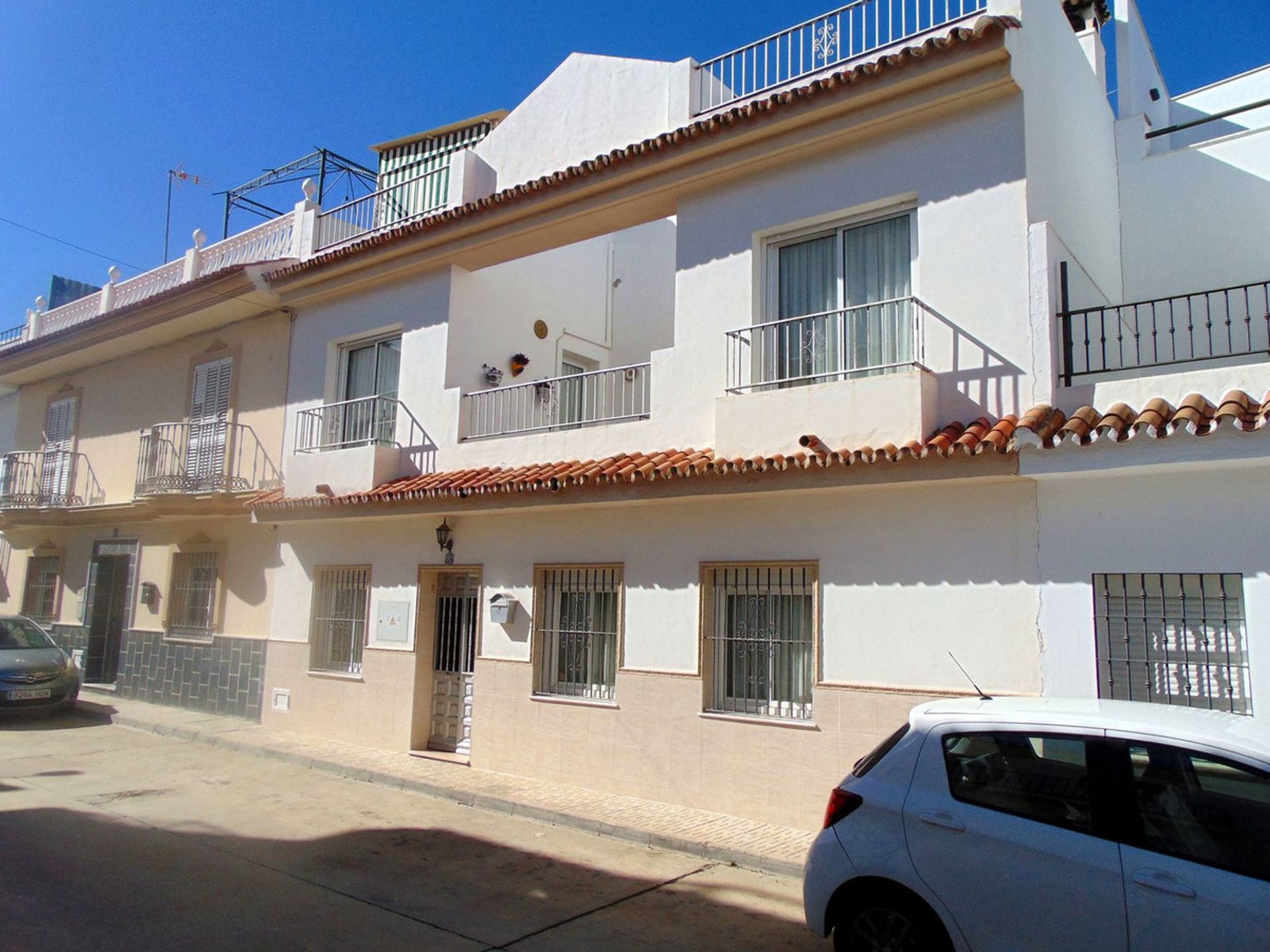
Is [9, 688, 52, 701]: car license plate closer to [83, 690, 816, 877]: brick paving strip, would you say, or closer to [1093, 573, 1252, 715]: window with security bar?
[83, 690, 816, 877]: brick paving strip

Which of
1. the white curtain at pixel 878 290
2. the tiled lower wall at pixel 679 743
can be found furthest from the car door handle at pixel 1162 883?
the white curtain at pixel 878 290

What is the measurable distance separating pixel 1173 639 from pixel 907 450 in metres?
2.26

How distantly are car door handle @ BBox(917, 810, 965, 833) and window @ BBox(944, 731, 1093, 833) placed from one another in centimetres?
11

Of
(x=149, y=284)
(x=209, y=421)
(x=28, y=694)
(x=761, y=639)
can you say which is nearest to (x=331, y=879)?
(x=761, y=639)

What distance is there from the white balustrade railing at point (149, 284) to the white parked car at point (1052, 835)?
15492 millimetres

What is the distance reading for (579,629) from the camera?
998 centimetres

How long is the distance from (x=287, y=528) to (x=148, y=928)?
333 inches

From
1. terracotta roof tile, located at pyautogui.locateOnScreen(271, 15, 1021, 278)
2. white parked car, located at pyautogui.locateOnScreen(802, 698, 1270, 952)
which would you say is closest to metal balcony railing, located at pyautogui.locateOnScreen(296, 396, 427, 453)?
terracotta roof tile, located at pyautogui.locateOnScreen(271, 15, 1021, 278)

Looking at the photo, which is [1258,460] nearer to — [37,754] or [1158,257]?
[1158,257]

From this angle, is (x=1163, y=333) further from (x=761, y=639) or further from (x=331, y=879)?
(x=331, y=879)

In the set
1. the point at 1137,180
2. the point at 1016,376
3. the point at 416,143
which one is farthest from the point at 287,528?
the point at 1137,180

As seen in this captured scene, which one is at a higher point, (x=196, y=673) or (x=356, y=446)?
(x=356, y=446)

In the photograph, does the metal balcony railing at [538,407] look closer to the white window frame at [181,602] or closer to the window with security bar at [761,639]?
the window with security bar at [761,639]

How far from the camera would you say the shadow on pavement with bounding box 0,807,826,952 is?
216 inches
